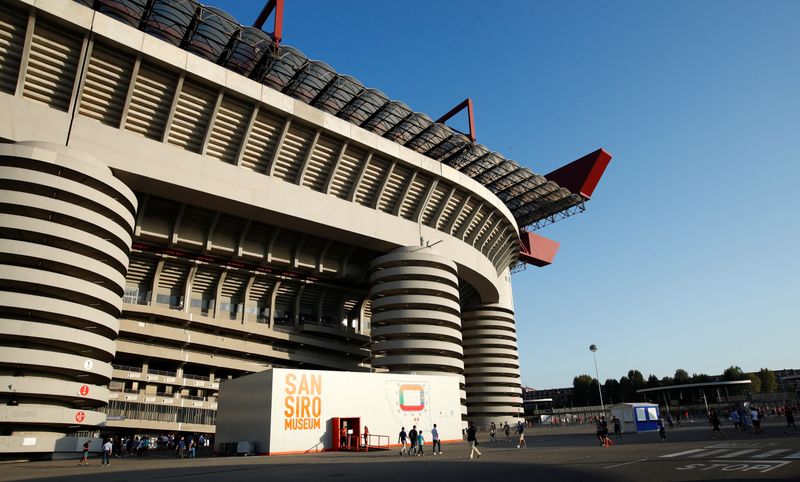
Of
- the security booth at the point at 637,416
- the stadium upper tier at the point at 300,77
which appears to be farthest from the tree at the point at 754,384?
the stadium upper tier at the point at 300,77

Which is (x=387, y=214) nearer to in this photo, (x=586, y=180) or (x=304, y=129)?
(x=304, y=129)

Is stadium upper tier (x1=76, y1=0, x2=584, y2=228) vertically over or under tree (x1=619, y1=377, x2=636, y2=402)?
over

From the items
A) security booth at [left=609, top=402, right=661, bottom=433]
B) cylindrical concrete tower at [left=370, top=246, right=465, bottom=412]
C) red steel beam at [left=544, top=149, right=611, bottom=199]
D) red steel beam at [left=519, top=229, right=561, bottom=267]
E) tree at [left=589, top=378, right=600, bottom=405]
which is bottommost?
security booth at [left=609, top=402, right=661, bottom=433]

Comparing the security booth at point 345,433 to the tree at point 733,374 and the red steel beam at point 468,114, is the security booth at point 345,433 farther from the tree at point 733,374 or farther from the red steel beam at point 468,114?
the tree at point 733,374

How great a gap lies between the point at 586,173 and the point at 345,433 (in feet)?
164

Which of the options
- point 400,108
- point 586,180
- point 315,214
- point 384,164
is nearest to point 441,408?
point 315,214

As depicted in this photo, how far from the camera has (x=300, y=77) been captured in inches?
1650

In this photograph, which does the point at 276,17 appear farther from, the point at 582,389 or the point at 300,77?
the point at 582,389

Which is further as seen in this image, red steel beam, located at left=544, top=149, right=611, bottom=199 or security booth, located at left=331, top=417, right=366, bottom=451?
red steel beam, located at left=544, top=149, right=611, bottom=199

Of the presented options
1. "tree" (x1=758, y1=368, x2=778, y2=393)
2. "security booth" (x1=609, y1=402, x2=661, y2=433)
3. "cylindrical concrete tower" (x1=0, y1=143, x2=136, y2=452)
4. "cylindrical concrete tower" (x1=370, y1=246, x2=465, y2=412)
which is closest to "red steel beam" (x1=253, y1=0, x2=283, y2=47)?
"cylindrical concrete tower" (x1=0, y1=143, x2=136, y2=452)

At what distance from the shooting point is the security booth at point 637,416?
42.1 metres

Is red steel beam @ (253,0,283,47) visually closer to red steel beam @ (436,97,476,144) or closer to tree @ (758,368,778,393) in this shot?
red steel beam @ (436,97,476,144)

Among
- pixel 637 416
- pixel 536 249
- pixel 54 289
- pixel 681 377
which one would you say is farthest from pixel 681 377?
pixel 54 289

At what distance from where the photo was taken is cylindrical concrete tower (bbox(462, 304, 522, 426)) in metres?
68.1
